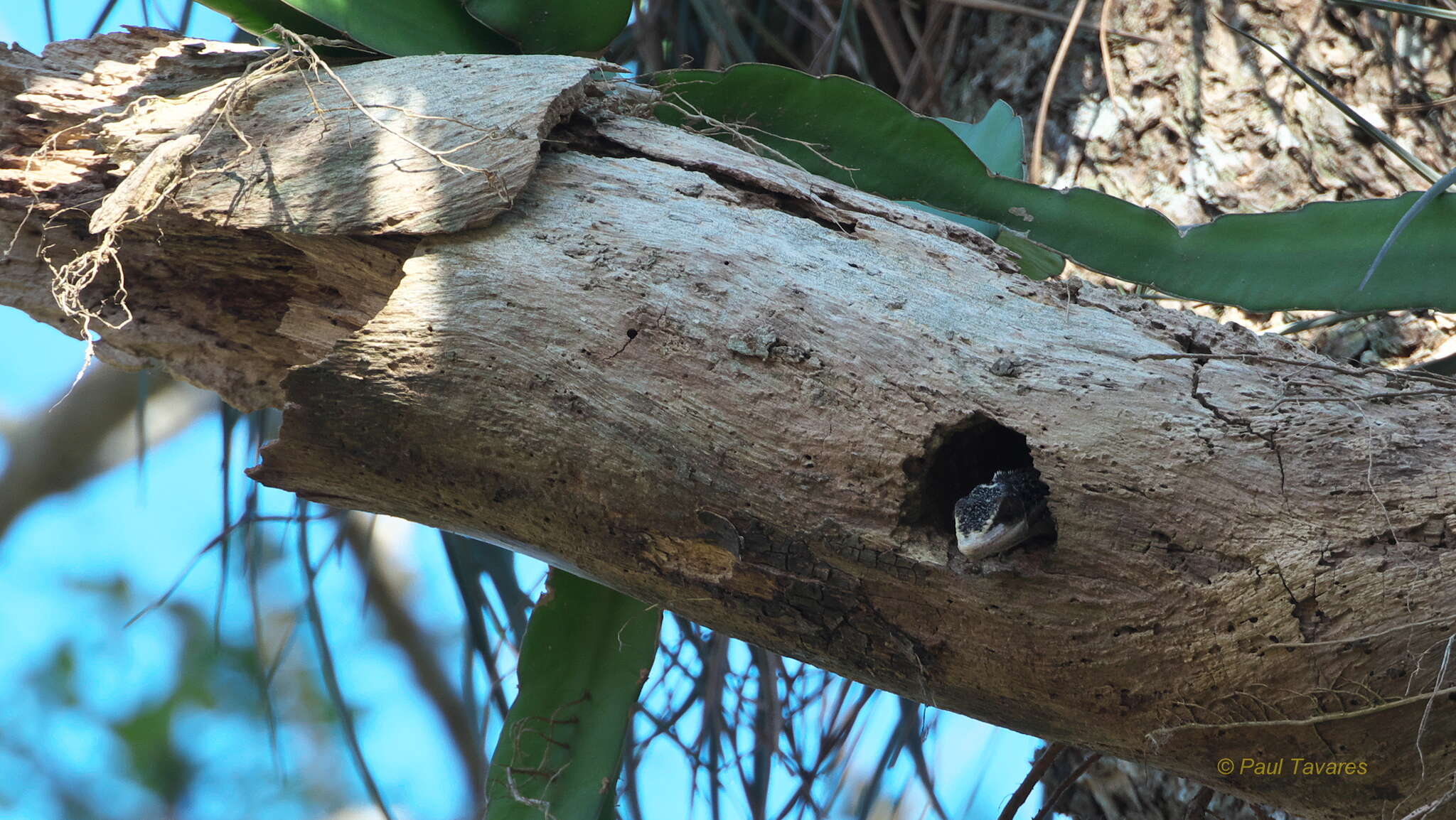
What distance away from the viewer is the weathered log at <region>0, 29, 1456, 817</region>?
113 centimetres

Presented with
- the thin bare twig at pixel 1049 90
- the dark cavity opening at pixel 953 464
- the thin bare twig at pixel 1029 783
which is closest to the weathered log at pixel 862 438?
the dark cavity opening at pixel 953 464

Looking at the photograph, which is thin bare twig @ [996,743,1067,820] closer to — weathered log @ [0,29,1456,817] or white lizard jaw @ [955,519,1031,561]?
weathered log @ [0,29,1456,817]

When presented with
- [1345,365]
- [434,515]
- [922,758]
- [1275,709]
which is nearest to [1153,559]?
[1275,709]

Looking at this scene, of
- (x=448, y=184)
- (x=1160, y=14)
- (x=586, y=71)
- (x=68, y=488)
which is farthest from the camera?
(x=68, y=488)

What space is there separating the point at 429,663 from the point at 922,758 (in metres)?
2.18

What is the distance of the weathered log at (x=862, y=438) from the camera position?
1.13 metres


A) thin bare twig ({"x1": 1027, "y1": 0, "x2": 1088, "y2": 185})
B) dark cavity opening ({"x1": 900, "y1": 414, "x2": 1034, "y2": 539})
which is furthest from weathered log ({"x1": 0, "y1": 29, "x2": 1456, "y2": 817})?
thin bare twig ({"x1": 1027, "y1": 0, "x2": 1088, "y2": 185})

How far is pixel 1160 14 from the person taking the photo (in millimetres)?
2598

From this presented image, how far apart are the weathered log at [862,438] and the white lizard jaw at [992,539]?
0.14 feet

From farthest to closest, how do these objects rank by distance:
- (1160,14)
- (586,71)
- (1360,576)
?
(1160,14)
(586,71)
(1360,576)

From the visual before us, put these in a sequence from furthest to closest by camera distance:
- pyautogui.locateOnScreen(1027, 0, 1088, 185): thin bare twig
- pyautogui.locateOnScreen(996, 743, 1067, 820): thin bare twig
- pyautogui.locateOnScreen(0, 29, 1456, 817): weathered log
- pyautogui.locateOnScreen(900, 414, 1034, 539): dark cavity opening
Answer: pyautogui.locateOnScreen(1027, 0, 1088, 185): thin bare twig
pyautogui.locateOnScreen(996, 743, 1067, 820): thin bare twig
pyautogui.locateOnScreen(900, 414, 1034, 539): dark cavity opening
pyautogui.locateOnScreen(0, 29, 1456, 817): weathered log

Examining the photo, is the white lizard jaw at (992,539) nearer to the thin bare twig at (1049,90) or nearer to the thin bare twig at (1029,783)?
the thin bare twig at (1029,783)

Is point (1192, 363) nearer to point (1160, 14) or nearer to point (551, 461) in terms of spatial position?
point (551, 461)

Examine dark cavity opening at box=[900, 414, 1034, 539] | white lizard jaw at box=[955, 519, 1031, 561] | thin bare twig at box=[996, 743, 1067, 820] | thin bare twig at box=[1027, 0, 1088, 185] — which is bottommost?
thin bare twig at box=[996, 743, 1067, 820]
